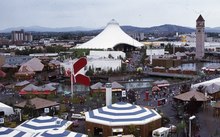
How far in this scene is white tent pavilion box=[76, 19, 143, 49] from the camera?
5706cm

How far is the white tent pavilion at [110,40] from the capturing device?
57.1 meters

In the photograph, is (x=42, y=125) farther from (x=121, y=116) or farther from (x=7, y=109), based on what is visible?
(x=7, y=109)

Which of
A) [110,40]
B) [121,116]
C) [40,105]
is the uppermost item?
[110,40]

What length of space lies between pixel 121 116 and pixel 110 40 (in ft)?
149

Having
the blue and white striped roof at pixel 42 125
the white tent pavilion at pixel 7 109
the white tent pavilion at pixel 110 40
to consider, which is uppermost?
the white tent pavilion at pixel 110 40

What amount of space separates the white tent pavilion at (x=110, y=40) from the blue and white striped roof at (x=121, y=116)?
41.5 m

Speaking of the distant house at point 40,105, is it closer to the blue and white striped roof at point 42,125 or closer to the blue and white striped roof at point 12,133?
the blue and white striped roof at point 42,125

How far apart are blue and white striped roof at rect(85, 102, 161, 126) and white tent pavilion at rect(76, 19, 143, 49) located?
4146cm

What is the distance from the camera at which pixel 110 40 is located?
58.9 m

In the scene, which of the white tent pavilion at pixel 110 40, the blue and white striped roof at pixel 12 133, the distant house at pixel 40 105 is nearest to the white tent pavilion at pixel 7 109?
the distant house at pixel 40 105

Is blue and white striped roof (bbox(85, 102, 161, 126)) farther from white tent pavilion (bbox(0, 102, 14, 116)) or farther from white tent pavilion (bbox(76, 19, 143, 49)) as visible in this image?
white tent pavilion (bbox(76, 19, 143, 49))

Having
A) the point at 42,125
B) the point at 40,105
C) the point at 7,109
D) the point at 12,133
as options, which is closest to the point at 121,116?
the point at 42,125

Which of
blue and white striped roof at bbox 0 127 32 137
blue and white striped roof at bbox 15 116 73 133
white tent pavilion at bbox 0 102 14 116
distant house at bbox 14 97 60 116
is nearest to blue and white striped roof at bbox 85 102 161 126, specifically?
blue and white striped roof at bbox 15 116 73 133

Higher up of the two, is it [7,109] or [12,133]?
[12,133]
